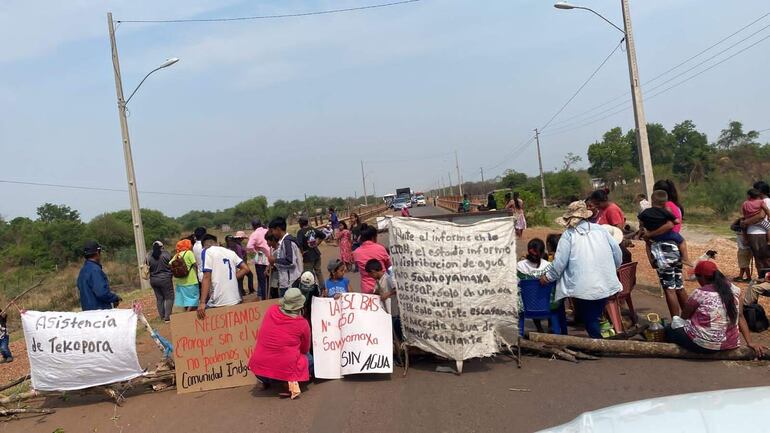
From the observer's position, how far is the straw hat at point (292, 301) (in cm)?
558

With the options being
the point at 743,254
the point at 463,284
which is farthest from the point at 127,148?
the point at 743,254

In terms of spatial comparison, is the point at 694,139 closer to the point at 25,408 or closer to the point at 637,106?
the point at 637,106

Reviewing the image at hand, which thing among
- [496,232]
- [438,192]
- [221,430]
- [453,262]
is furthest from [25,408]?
[438,192]

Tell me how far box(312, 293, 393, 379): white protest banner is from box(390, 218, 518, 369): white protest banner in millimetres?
452

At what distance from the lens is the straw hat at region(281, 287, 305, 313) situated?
220 inches

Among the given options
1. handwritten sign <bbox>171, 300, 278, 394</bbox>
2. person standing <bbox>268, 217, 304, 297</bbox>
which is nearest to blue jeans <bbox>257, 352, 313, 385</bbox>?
handwritten sign <bbox>171, 300, 278, 394</bbox>

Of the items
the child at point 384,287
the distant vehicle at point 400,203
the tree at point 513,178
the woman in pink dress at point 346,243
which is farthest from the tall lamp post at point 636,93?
the tree at point 513,178

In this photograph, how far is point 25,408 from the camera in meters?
5.80

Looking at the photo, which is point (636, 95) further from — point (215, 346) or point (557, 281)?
point (215, 346)

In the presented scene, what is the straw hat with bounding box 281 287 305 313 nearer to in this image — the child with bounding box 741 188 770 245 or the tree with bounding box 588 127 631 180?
the child with bounding box 741 188 770 245

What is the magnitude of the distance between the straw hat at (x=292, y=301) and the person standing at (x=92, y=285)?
2.39 metres

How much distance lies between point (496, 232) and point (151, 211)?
203ft

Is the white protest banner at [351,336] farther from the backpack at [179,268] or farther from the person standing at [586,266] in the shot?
the backpack at [179,268]

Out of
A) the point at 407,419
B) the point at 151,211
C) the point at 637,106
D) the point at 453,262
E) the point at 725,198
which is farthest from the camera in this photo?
the point at 151,211
